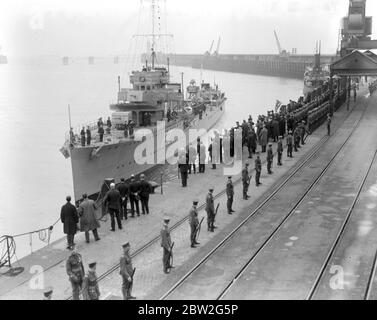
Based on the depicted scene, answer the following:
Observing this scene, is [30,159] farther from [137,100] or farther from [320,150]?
[320,150]

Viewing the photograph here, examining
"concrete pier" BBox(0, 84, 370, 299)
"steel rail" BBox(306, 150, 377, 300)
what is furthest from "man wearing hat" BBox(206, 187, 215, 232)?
"steel rail" BBox(306, 150, 377, 300)

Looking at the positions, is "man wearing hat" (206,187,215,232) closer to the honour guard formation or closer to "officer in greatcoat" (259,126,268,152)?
the honour guard formation

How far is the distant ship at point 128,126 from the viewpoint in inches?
932

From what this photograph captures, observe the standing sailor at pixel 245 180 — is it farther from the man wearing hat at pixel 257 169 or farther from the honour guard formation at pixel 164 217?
the man wearing hat at pixel 257 169

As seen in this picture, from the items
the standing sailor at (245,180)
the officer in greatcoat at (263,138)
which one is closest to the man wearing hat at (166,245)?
the standing sailor at (245,180)

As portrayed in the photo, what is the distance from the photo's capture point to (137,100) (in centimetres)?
3228

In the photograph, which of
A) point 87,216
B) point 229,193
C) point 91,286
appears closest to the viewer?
point 91,286

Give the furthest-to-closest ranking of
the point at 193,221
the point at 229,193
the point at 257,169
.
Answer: the point at 257,169
the point at 229,193
the point at 193,221

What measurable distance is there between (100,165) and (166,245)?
46.6 feet

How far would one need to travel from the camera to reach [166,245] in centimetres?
1095

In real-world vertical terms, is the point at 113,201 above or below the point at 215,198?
above

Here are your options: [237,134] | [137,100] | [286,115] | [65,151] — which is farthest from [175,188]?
[137,100]

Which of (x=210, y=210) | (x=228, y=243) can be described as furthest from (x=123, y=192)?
(x=228, y=243)

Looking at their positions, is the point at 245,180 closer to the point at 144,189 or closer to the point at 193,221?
the point at 144,189
